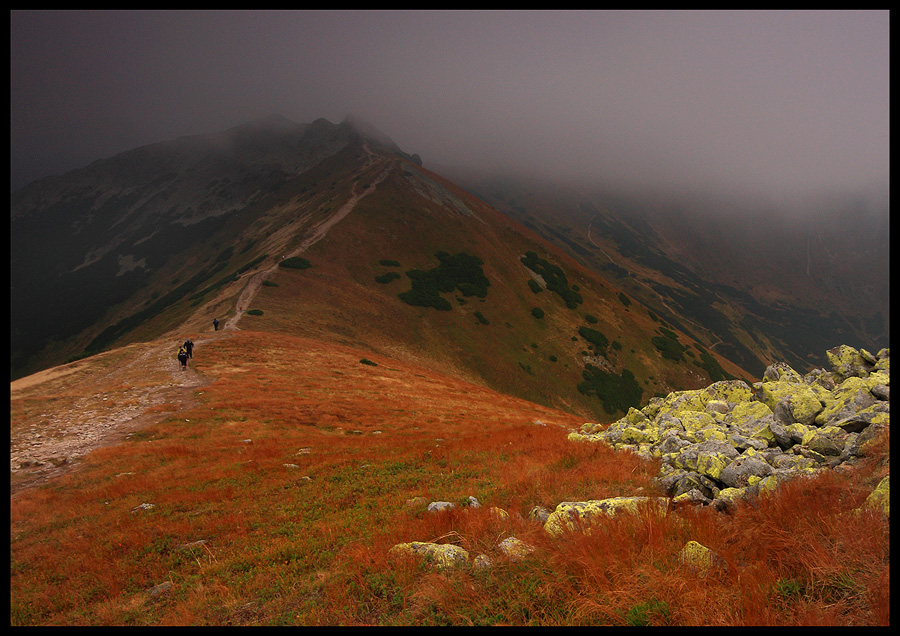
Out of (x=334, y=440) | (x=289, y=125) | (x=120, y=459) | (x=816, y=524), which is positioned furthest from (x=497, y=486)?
(x=289, y=125)

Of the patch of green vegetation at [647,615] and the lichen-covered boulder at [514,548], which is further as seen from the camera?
the lichen-covered boulder at [514,548]

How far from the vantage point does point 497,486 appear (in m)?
9.54

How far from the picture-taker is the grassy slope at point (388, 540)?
412cm

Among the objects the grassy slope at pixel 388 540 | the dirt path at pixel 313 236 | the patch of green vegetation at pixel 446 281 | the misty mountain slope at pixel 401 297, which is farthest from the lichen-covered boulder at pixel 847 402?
the patch of green vegetation at pixel 446 281

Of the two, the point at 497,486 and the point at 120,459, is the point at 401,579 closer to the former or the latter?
the point at 497,486

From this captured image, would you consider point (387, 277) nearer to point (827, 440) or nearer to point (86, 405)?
point (86, 405)

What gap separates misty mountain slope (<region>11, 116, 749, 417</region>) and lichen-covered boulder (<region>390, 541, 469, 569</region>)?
37987 millimetres

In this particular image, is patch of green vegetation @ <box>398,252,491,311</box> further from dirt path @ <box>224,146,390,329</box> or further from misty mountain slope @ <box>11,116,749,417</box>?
dirt path @ <box>224,146,390,329</box>

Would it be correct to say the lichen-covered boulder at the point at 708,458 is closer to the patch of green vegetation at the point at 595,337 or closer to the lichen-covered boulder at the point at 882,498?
the lichen-covered boulder at the point at 882,498

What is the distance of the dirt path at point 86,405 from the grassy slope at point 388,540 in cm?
92

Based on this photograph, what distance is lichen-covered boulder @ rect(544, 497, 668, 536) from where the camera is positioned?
594 centimetres

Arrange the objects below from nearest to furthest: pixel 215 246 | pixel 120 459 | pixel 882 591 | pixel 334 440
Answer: pixel 882 591 → pixel 120 459 → pixel 334 440 → pixel 215 246

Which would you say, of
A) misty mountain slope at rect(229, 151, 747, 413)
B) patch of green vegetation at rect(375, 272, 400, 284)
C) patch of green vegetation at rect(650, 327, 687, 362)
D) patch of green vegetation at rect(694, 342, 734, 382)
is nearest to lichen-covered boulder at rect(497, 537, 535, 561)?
misty mountain slope at rect(229, 151, 747, 413)

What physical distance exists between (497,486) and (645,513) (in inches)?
170
